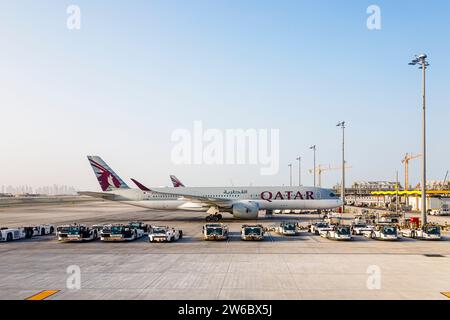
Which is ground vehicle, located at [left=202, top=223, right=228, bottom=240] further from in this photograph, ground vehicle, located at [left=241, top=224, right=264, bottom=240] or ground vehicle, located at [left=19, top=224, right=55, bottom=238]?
ground vehicle, located at [left=19, top=224, right=55, bottom=238]

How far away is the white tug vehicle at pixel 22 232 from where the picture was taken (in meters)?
35.1

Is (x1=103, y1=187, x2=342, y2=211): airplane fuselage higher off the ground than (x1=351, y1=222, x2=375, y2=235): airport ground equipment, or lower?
higher

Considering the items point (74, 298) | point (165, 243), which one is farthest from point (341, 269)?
point (165, 243)

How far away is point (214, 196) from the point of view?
57906 millimetres

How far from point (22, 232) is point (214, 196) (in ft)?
90.9

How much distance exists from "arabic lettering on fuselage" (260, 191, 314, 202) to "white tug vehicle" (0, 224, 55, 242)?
30.1m

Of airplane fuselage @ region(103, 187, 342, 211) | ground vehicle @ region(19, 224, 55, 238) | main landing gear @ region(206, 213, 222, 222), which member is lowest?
main landing gear @ region(206, 213, 222, 222)

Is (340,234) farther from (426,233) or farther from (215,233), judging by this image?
(215,233)

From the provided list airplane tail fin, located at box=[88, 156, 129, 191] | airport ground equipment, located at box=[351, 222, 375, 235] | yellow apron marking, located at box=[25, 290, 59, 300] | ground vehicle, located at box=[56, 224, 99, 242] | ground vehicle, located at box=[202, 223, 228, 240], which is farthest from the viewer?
airplane tail fin, located at box=[88, 156, 129, 191]

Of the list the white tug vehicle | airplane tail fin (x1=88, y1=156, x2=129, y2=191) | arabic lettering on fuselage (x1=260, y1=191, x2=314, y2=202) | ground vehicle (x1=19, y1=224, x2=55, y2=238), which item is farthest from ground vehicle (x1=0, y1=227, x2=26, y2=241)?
arabic lettering on fuselage (x1=260, y1=191, x2=314, y2=202)

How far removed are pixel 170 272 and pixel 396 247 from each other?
63.3ft

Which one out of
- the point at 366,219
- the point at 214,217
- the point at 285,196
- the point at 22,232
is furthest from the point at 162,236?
the point at 366,219

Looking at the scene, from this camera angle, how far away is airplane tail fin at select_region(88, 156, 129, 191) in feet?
194
